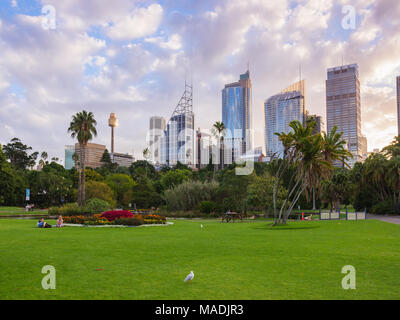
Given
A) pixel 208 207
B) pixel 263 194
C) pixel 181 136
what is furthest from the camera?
pixel 181 136

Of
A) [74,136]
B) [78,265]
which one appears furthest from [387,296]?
[74,136]

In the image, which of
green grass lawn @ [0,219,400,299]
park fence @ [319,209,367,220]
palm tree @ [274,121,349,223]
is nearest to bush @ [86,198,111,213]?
palm tree @ [274,121,349,223]

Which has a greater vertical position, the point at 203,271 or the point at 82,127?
the point at 82,127

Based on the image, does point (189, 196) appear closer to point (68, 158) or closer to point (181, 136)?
point (68, 158)

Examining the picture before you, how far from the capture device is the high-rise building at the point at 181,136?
15562 centimetres

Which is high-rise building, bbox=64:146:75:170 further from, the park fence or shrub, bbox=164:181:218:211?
the park fence

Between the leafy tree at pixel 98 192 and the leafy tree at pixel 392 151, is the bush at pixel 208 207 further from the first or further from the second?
the leafy tree at pixel 392 151

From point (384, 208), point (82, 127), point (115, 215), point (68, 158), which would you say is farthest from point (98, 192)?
point (68, 158)

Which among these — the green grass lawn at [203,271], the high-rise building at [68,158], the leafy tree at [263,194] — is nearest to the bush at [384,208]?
the leafy tree at [263,194]

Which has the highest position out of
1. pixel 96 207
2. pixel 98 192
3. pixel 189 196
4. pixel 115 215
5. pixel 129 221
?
pixel 98 192

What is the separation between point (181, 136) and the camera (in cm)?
16450

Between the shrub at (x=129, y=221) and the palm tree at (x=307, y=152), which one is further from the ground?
the palm tree at (x=307, y=152)

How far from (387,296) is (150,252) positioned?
7.97 meters
